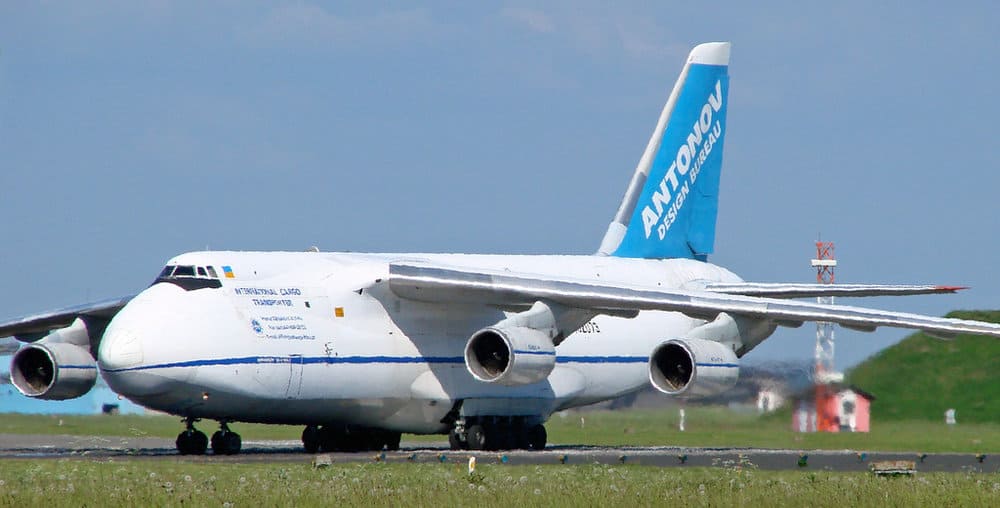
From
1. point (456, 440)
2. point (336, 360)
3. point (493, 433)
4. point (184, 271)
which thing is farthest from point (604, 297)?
point (184, 271)

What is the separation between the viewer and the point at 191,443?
19.4 meters

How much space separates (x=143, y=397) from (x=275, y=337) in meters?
1.70

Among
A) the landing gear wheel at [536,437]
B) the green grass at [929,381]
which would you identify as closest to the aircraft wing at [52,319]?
the landing gear wheel at [536,437]

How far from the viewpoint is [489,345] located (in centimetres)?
1998

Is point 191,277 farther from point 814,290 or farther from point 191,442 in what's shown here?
point 814,290

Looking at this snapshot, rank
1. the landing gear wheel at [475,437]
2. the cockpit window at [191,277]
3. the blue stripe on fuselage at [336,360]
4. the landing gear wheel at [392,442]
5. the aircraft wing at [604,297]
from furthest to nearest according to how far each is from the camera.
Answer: the landing gear wheel at [392,442], the landing gear wheel at [475,437], the aircraft wing at [604,297], the cockpit window at [191,277], the blue stripe on fuselage at [336,360]

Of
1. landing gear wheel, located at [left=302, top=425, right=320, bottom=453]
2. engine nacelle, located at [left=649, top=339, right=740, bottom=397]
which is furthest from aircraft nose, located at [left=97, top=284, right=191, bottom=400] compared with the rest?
engine nacelle, located at [left=649, top=339, right=740, bottom=397]

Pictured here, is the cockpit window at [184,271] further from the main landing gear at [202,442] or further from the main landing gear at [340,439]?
the main landing gear at [340,439]

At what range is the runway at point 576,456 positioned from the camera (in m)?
17.7

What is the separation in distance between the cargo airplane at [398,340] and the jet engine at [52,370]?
2 cm

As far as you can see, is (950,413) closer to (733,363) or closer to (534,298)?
(733,363)

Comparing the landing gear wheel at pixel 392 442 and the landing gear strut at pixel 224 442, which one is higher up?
the landing gear wheel at pixel 392 442

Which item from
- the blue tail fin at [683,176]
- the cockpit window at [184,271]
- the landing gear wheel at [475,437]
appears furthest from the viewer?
the blue tail fin at [683,176]

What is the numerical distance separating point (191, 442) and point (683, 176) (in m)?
10.2
